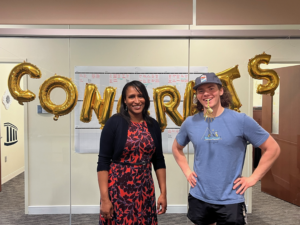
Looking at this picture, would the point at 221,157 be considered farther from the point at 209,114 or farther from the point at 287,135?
the point at 287,135

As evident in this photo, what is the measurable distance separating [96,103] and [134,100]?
0.68 metres

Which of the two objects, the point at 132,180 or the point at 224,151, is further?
the point at 132,180

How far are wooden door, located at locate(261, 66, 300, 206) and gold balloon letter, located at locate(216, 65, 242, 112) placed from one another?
0.31m

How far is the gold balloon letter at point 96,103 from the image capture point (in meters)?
2.01

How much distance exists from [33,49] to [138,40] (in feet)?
3.12

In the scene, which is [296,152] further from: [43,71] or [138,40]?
[43,71]

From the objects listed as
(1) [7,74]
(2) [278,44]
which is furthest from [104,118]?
(2) [278,44]

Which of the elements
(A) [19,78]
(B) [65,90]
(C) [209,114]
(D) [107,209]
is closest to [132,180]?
(D) [107,209]

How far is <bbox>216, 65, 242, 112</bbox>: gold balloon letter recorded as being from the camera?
6.42ft

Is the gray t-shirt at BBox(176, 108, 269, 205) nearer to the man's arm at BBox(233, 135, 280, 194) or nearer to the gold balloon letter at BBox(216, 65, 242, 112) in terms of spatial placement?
the man's arm at BBox(233, 135, 280, 194)

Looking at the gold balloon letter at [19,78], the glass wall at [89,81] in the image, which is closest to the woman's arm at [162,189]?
the glass wall at [89,81]

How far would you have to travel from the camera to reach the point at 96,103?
2.03 meters

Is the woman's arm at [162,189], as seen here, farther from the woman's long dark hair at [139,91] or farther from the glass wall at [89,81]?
the glass wall at [89,81]

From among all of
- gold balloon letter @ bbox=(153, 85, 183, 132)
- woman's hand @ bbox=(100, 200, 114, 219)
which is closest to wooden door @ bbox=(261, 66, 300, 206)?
gold balloon letter @ bbox=(153, 85, 183, 132)
